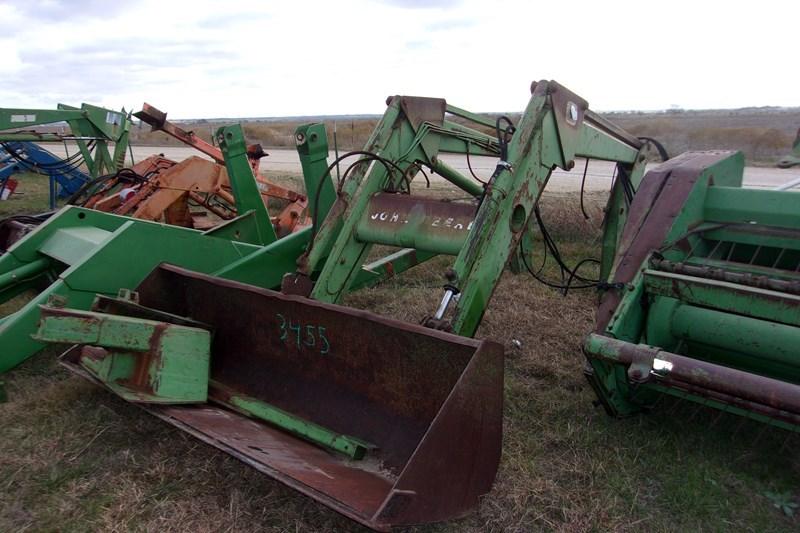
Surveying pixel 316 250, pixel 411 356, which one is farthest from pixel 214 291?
pixel 411 356

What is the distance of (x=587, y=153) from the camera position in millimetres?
3559

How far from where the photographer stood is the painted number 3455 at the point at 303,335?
3146 millimetres

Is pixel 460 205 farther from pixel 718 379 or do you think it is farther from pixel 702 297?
pixel 718 379

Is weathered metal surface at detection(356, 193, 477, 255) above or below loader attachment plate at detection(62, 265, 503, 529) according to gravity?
above

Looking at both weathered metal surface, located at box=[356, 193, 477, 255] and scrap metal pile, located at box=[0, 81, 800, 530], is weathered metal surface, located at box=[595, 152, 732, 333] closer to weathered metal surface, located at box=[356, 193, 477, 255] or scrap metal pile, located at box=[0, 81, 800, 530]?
scrap metal pile, located at box=[0, 81, 800, 530]

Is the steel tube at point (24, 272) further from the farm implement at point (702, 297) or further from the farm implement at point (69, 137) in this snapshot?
the farm implement at point (69, 137)

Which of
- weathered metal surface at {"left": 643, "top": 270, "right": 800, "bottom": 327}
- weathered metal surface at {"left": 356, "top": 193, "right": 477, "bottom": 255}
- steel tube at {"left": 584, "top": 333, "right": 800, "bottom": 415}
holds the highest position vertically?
weathered metal surface at {"left": 356, "top": 193, "right": 477, "bottom": 255}

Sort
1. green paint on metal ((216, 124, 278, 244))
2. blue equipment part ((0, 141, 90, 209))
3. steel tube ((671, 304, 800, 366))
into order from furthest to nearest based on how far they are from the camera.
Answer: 1. blue equipment part ((0, 141, 90, 209))
2. green paint on metal ((216, 124, 278, 244))
3. steel tube ((671, 304, 800, 366))

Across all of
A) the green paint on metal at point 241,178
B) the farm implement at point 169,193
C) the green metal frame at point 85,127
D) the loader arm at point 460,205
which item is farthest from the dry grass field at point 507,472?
the green metal frame at point 85,127

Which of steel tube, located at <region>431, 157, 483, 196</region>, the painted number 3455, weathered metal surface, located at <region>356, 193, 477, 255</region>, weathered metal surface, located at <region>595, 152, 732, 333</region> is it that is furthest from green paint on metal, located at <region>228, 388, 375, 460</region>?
steel tube, located at <region>431, 157, 483, 196</region>

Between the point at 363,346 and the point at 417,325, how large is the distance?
0.39m

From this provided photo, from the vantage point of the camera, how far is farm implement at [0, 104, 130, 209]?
Result: 25.1 feet

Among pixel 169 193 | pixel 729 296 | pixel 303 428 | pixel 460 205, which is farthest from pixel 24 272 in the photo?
pixel 729 296

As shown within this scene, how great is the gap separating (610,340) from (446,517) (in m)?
0.96
